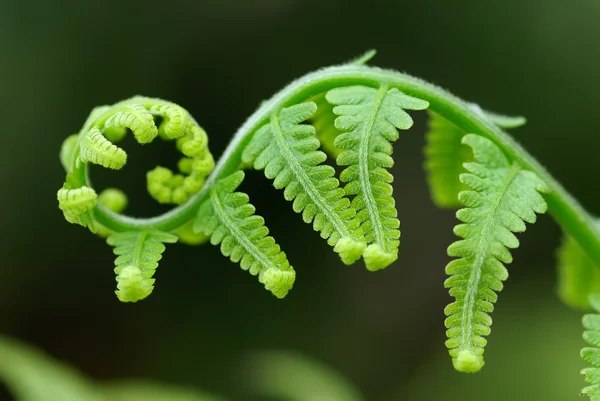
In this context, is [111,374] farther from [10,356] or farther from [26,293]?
[10,356]

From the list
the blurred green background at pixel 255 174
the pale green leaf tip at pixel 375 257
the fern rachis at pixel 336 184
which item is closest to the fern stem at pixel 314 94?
the fern rachis at pixel 336 184

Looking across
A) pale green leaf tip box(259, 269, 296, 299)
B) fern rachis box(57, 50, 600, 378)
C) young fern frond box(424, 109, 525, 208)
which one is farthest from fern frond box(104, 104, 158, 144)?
young fern frond box(424, 109, 525, 208)

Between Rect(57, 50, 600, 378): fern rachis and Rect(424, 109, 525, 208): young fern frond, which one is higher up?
Rect(424, 109, 525, 208): young fern frond

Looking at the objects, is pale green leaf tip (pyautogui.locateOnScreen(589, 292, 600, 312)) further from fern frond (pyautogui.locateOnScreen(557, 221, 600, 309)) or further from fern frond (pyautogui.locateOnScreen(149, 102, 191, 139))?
fern frond (pyautogui.locateOnScreen(149, 102, 191, 139))

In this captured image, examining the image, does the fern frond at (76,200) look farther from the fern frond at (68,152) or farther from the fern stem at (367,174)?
the fern stem at (367,174)

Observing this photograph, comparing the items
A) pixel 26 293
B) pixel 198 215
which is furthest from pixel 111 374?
pixel 198 215

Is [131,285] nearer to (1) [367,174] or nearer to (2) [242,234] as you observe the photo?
(2) [242,234]
